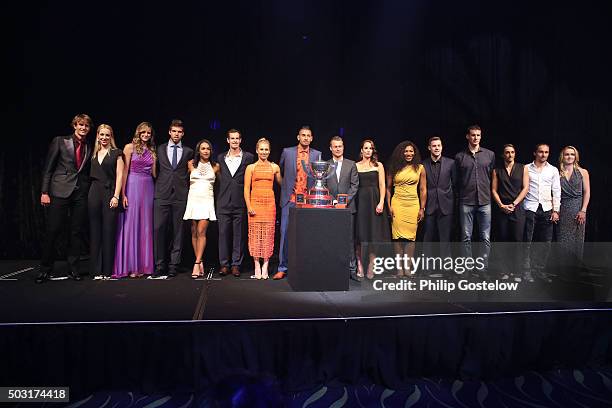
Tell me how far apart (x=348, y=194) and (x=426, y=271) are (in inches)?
42.2

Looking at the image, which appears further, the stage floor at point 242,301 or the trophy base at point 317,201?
the trophy base at point 317,201

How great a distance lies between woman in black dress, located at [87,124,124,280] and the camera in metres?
4.04

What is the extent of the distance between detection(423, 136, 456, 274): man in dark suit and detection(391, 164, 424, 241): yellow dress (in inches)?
6.0

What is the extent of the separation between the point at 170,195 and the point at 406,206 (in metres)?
2.22

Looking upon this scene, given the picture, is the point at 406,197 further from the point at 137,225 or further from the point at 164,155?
the point at 137,225

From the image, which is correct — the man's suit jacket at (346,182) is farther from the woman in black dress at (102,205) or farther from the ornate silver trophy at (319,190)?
the woman in black dress at (102,205)

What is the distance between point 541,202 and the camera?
445cm

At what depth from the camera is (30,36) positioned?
4.91 metres

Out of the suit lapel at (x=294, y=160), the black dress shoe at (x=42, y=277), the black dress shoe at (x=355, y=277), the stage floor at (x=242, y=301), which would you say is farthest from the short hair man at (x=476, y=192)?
the black dress shoe at (x=42, y=277)

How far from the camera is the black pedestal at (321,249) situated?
11.7ft

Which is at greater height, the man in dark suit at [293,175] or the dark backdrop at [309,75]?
the dark backdrop at [309,75]

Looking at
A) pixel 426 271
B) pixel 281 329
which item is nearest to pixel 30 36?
pixel 281 329

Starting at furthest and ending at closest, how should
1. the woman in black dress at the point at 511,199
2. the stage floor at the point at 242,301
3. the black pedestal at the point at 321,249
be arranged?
1. the woman in black dress at the point at 511,199
2. the black pedestal at the point at 321,249
3. the stage floor at the point at 242,301

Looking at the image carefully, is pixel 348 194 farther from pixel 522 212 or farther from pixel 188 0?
pixel 188 0
